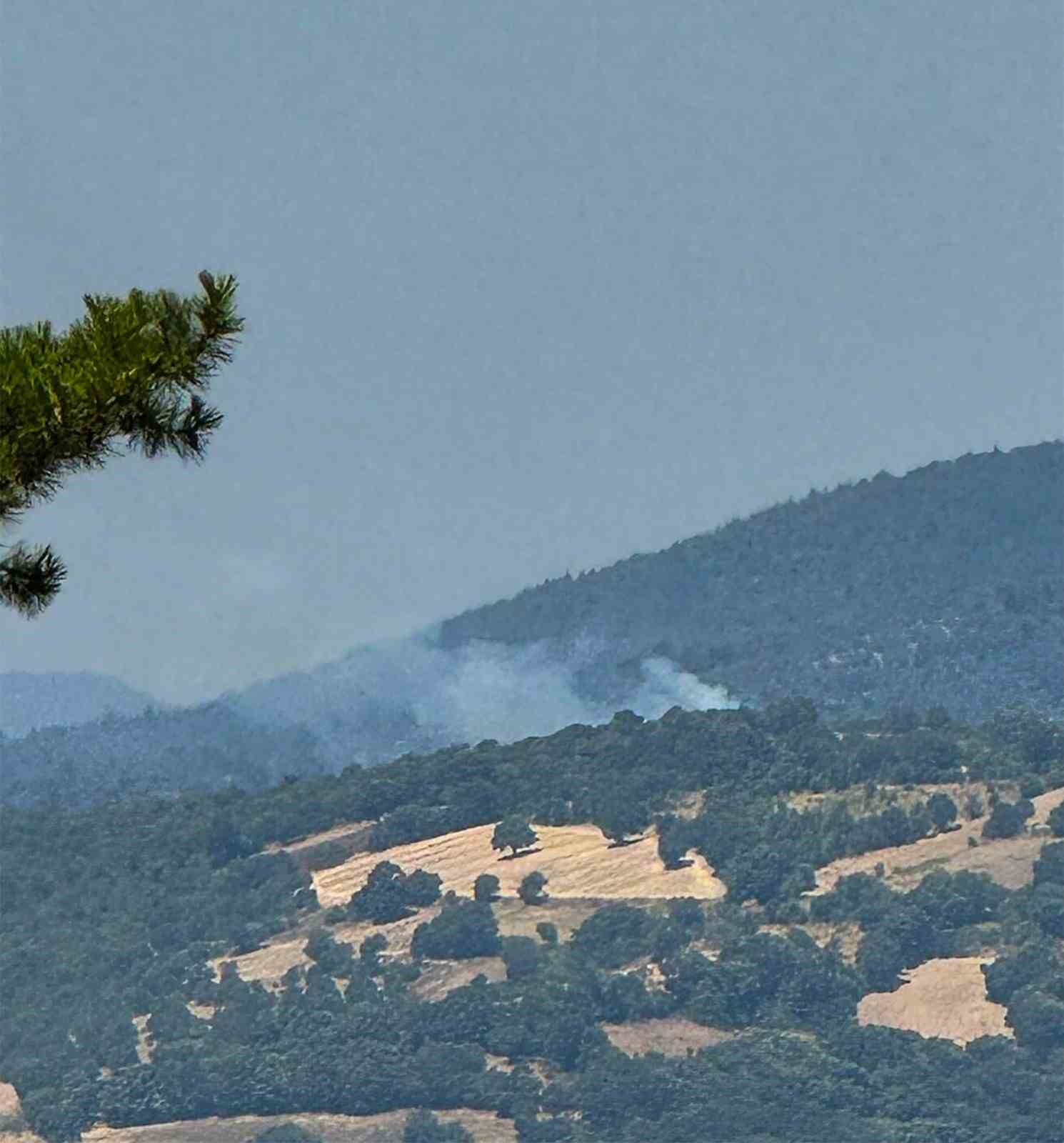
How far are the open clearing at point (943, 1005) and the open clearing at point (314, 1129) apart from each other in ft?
71.5

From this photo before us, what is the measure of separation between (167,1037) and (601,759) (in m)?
45.5

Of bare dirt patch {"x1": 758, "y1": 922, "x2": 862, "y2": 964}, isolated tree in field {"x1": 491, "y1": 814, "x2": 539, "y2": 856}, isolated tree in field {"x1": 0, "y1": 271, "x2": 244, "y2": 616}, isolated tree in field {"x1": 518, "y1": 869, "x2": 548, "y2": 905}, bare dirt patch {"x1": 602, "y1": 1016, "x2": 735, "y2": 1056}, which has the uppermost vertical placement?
isolated tree in field {"x1": 0, "y1": 271, "x2": 244, "y2": 616}

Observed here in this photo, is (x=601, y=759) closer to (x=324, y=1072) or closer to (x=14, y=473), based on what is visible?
(x=324, y=1072)

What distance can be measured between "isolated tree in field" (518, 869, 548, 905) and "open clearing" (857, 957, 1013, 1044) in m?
22.1

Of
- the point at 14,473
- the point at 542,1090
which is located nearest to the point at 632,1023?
the point at 542,1090

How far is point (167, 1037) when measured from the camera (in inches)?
6299

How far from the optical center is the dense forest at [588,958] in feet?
496

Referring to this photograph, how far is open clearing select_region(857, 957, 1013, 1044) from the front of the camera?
152375 mm

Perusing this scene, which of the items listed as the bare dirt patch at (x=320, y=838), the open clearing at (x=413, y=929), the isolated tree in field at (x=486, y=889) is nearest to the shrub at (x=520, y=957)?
the open clearing at (x=413, y=929)

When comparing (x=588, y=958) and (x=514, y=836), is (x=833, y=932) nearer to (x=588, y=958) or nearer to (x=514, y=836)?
(x=588, y=958)

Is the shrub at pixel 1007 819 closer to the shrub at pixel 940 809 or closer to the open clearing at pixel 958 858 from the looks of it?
the open clearing at pixel 958 858

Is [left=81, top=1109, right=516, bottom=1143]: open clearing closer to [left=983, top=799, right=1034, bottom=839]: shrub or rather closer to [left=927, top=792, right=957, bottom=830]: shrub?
[left=927, top=792, right=957, bottom=830]: shrub

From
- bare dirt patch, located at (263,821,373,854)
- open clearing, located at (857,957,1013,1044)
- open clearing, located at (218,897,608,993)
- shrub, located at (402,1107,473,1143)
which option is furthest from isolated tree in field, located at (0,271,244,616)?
bare dirt patch, located at (263,821,373,854)

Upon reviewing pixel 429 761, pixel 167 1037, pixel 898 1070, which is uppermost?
pixel 429 761
